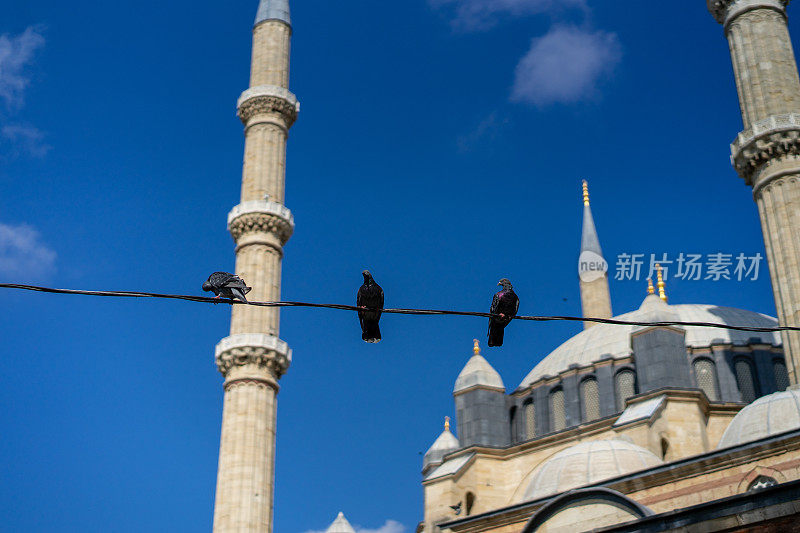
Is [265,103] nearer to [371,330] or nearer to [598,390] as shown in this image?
[598,390]

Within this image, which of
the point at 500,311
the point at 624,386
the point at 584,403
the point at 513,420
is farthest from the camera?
the point at 513,420

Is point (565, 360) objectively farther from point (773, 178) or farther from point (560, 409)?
point (773, 178)

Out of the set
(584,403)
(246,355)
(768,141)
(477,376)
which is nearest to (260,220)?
(246,355)

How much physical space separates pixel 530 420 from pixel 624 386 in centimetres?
282

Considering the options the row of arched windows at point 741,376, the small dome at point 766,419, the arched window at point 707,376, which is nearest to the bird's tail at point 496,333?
the small dome at point 766,419

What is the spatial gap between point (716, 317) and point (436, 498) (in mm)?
9707

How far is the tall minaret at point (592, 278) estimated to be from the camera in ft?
110

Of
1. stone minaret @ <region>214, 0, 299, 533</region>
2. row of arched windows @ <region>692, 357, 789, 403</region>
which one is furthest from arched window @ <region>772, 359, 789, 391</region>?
stone minaret @ <region>214, 0, 299, 533</region>

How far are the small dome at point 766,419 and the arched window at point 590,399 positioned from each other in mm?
8408

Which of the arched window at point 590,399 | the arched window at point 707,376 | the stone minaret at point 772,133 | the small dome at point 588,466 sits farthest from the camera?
the arched window at point 590,399

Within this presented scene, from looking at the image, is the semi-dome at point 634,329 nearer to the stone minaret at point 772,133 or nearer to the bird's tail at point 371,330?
the stone minaret at point 772,133

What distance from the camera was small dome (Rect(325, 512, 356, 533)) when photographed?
2741 cm

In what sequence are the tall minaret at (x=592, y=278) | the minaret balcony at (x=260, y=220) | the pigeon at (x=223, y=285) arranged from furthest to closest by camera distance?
the tall minaret at (x=592, y=278) → the minaret balcony at (x=260, y=220) → the pigeon at (x=223, y=285)

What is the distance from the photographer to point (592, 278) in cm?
3434
